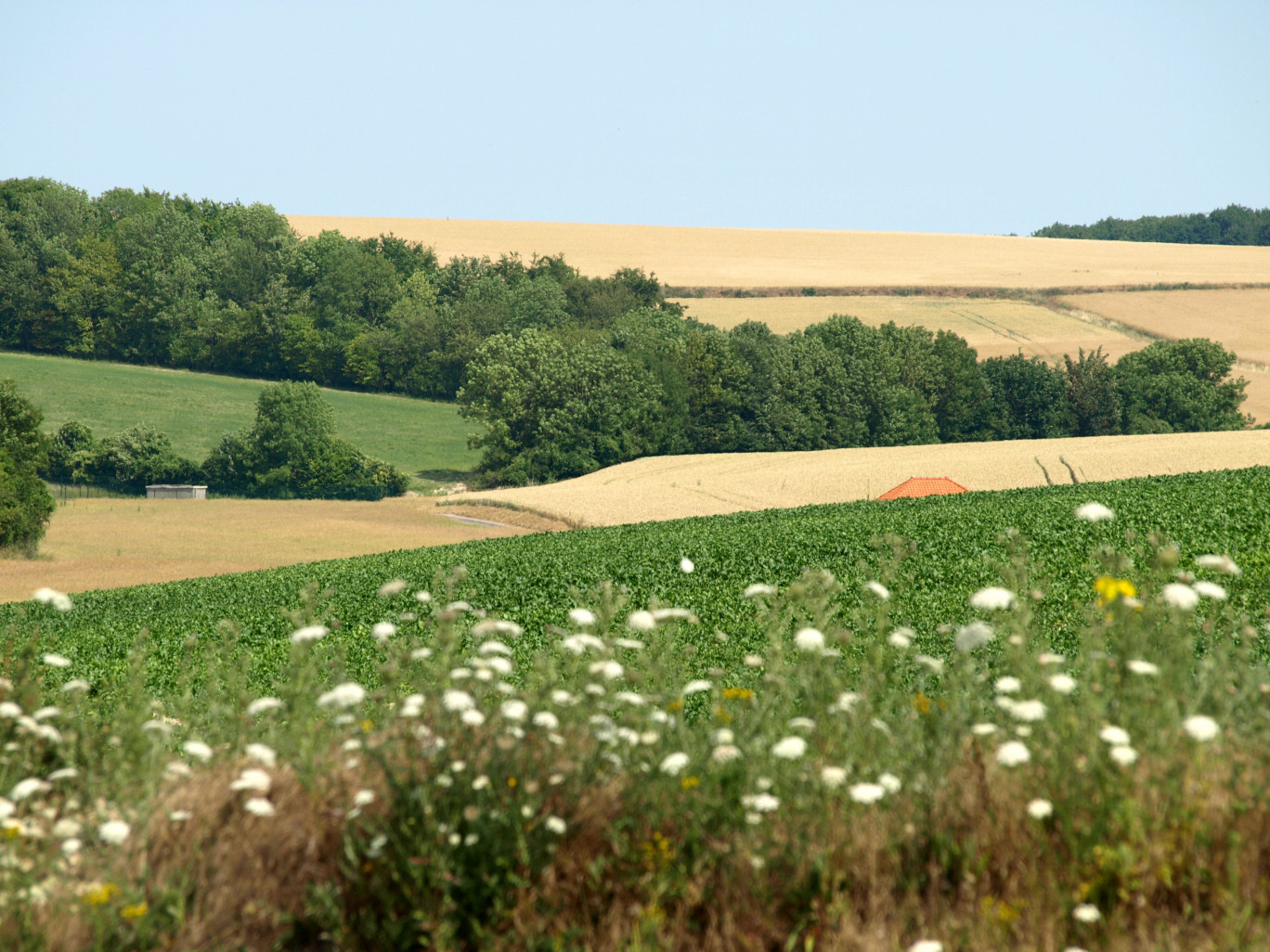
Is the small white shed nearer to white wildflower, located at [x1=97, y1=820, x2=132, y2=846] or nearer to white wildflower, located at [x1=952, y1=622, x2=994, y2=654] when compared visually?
white wildflower, located at [x1=97, y1=820, x2=132, y2=846]

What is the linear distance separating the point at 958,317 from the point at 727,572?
7932cm

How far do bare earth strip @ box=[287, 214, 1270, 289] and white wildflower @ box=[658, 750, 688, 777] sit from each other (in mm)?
104323

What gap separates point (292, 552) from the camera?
4131 centimetres

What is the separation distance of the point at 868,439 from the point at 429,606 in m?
58.7

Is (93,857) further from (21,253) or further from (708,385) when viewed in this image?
(21,253)

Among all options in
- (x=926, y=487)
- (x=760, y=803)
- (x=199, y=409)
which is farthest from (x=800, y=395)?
(x=760, y=803)

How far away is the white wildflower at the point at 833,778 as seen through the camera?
4391 mm

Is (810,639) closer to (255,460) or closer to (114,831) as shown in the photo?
(114,831)

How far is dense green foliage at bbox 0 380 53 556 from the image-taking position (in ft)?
124

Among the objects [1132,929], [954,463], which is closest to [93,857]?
[1132,929]

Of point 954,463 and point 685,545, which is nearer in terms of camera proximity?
point 685,545

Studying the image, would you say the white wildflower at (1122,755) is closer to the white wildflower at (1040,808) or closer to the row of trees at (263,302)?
the white wildflower at (1040,808)

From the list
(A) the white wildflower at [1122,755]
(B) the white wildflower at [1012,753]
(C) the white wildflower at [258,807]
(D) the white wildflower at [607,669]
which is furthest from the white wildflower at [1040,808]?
(C) the white wildflower at [258,807]

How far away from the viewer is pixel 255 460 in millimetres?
70938
